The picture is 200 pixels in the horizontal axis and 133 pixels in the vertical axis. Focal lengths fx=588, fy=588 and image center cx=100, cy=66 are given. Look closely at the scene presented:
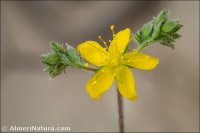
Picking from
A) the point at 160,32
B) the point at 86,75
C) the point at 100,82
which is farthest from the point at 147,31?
the point at 86,75

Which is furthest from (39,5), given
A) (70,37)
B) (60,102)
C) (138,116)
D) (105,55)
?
(105,55)

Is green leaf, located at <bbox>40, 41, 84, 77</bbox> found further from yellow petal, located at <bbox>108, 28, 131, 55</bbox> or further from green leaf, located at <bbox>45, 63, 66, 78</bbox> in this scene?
yellow petal, located at <bbox>108, 28, 131, 55</bbox>

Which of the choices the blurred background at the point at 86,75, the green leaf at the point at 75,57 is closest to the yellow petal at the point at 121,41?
the green leaf at the point at 75,57

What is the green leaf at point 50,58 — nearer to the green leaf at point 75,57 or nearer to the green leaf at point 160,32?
the green leaf at point 75,57

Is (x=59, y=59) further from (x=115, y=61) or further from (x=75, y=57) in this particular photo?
(x=115, y=61)

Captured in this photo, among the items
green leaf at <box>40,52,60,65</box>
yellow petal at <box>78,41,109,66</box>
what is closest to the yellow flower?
yellow petal at <box>78,41,109,66</box>

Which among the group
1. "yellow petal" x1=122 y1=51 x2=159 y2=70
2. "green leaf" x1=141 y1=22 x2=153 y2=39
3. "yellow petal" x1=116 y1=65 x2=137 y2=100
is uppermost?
"green leaf" x1=141 y1=22 x2=153 y2=39
